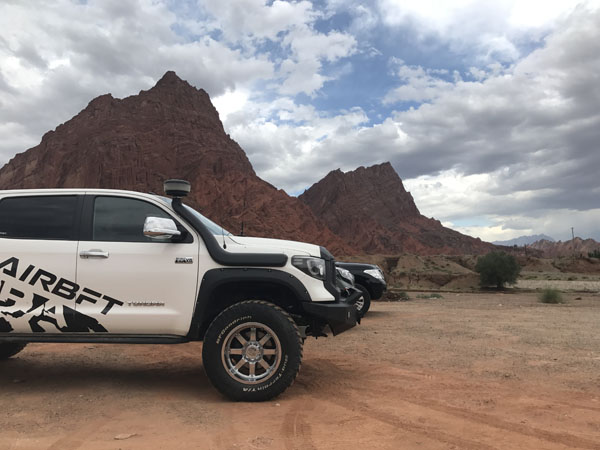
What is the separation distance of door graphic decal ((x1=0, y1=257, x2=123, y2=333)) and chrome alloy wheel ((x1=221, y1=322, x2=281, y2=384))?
3.89 feet

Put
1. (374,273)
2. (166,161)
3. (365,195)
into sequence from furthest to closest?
(365,195), (166,161), (374,273)

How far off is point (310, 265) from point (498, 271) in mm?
33139

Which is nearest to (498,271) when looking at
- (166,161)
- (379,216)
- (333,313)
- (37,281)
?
(333,313)

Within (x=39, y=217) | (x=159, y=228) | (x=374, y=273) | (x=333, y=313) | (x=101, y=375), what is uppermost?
(x=39, y=217)

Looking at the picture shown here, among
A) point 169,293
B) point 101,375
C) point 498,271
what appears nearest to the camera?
point 169,293

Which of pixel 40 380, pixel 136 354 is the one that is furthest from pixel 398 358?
pixel 40 380

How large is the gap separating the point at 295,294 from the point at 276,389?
0.92 meters

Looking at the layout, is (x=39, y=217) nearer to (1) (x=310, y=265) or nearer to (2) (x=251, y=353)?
(2) (x=251, y=353)

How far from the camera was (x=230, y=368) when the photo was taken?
14.8ft

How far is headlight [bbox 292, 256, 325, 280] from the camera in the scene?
15.5 ft

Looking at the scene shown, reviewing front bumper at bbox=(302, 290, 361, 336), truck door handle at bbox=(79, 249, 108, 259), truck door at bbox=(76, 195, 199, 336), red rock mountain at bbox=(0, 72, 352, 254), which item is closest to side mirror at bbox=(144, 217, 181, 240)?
truck door at bbox=(76, 195, 199, 336)

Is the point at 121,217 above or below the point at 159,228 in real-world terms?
above

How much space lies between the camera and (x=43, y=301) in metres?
4.65

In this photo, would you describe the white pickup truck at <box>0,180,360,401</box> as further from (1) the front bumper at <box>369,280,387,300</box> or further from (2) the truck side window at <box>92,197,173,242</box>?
(1) the front bumper at <box>369,280,387,300</box>
